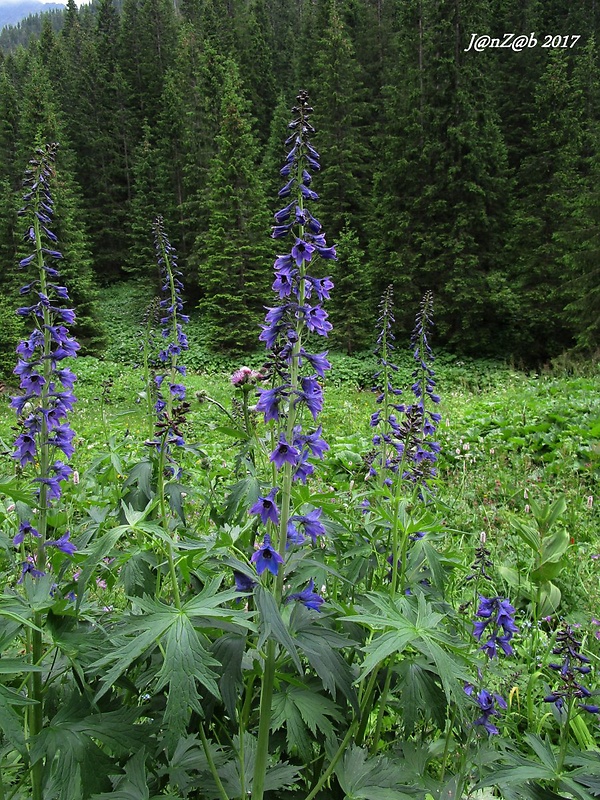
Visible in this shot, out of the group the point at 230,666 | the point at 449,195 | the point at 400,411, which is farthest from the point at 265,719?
the point at 449,195

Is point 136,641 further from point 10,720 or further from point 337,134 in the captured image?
point 337,134

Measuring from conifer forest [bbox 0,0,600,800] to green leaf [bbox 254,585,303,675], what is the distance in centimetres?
1

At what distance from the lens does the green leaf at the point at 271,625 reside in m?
1.18

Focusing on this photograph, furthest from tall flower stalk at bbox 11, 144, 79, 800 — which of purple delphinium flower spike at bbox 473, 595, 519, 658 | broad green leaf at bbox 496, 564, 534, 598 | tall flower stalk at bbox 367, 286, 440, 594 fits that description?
broad green leaf at bbox 496, 564, 534, 598

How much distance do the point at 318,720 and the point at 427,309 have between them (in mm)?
2175

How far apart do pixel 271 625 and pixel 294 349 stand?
2.77ft

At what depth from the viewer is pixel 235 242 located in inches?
789

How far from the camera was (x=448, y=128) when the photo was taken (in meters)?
17.6

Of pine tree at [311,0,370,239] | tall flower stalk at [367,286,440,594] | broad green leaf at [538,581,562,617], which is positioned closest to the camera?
tall flower stalk at [367,286,440,594]

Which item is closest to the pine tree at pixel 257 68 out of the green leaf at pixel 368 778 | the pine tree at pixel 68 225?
the pine tree at pixel 68 225

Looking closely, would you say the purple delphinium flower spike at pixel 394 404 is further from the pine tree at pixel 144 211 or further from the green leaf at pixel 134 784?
the pine tree at pixel 144 211

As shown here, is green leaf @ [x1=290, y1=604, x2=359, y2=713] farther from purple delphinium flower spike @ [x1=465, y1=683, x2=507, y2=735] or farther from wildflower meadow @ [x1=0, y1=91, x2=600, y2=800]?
purple delphinium flower spike @ [x1=465, y1=683, x2=507, y2=735]

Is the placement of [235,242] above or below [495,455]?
above

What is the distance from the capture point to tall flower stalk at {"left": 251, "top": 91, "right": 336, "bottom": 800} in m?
1.60
